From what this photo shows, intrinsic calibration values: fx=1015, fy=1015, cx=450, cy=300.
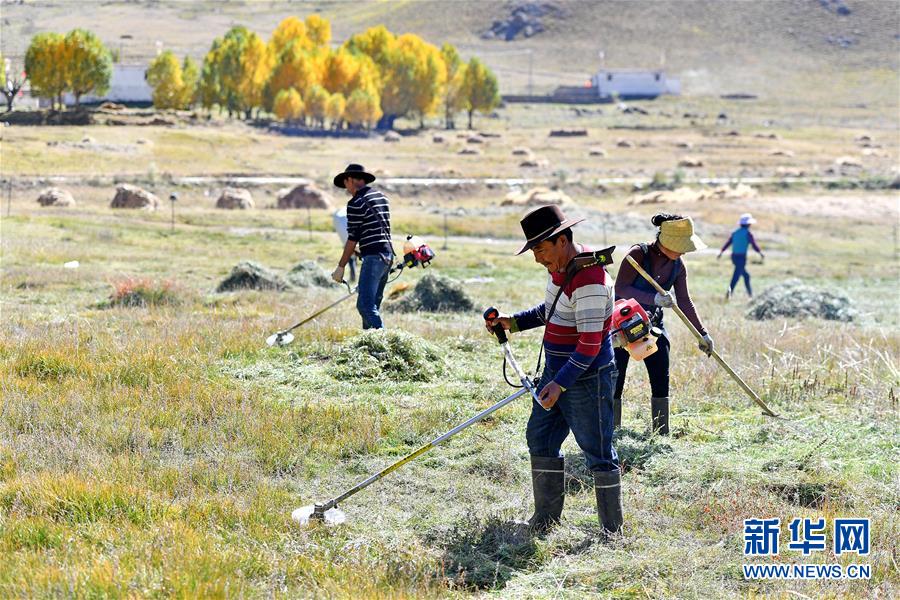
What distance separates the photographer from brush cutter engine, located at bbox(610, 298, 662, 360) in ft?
21.6

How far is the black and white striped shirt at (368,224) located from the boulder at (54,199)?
1208 inches

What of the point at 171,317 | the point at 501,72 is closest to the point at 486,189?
the point at 171,317

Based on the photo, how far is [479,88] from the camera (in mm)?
116500

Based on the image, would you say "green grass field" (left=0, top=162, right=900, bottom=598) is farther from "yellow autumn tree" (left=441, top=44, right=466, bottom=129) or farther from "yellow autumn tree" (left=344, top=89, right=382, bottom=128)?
"yellow autumn tree" (left=441, top=44, right=466, bottom=129)

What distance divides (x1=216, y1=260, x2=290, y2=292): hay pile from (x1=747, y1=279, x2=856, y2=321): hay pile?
8157 millimetres

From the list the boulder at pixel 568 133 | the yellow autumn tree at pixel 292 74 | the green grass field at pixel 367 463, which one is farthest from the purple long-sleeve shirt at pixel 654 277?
the boulder at pixel 568 133

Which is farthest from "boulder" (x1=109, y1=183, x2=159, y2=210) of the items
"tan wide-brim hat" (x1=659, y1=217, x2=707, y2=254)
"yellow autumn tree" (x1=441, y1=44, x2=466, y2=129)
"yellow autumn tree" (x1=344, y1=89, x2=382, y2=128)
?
"yellow autumn tree" (x1=441, y1=44, x2=466, y2=129)

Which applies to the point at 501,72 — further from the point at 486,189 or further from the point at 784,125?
the point at 486,189

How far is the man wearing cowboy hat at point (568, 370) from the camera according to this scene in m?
5.91

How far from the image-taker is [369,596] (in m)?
5.20

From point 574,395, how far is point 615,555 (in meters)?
0.98

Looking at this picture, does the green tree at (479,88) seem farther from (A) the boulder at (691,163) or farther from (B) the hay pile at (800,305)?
(B) the hay pile at (800,305)

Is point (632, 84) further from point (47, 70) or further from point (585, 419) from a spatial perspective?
point (585, 419)

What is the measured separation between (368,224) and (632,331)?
16.2 feet
